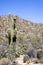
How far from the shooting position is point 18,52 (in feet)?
64.0

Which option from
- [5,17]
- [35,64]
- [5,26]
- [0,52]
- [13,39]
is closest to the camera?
[35,64]

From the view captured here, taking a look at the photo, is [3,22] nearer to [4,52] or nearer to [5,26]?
[5,26]

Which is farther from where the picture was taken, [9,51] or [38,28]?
[38,28]

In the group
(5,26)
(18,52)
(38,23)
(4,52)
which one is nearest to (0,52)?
(4,52)

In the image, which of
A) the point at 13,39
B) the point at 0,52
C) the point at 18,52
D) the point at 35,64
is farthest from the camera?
the point at 13,39

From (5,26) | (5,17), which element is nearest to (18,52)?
(5,26)

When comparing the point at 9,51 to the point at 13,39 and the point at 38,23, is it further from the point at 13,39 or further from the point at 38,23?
the point at 38,23

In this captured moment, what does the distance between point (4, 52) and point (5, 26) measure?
36.1 meters

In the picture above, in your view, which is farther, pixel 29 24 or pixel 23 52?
pixel 29 24

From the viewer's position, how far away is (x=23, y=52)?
792 inches

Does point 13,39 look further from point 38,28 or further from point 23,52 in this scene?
point 38,28

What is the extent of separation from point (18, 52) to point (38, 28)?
39.6m

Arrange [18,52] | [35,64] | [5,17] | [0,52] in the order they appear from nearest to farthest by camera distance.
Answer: [35,64] → [0,52] → [18,52] → [5,17]

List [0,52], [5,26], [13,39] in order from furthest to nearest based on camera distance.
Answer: [5,26] → [13,39] → [0,52]
